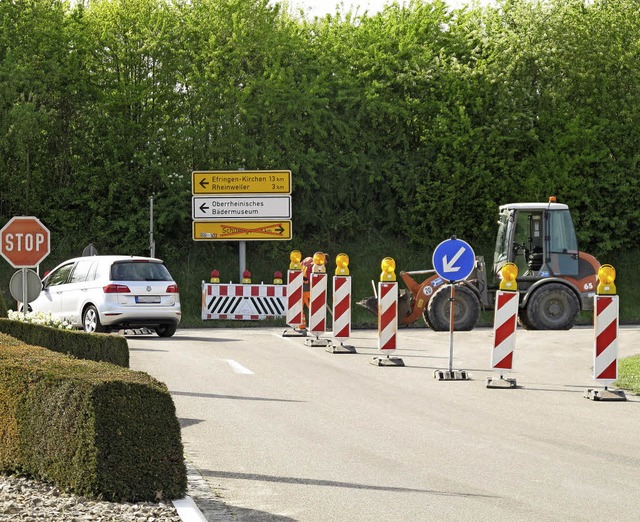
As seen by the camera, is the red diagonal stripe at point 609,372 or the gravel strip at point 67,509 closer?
the gravel strip at point 67,509

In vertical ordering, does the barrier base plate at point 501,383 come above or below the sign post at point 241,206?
below

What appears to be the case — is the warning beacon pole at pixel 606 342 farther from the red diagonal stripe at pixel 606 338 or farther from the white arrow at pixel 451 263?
the white arrow at pixel 451 263

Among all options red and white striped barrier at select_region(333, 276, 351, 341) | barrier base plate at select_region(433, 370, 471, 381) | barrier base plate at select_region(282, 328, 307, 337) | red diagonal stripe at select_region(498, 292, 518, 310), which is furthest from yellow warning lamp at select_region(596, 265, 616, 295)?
barrier base plate at select_region(282, 328, 307, 337)

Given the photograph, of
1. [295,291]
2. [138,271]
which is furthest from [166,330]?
[295,291]

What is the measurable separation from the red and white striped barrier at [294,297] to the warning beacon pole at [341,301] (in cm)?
307

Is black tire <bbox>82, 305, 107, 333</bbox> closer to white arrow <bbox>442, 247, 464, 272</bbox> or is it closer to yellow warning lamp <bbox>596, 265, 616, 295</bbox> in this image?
white arrow <bbox>442, 247, 464, 272</bbox>

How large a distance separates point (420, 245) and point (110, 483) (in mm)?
31564

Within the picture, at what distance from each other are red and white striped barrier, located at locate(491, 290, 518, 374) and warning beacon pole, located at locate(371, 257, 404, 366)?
298 cm

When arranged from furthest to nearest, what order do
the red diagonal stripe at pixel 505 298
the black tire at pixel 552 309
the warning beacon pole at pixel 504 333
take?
the black tire at pixel 552 309, the red diagonal stripe at pixel 505 298, the warning beacon pole at pixel 504 333

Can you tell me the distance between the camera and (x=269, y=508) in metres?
7.66

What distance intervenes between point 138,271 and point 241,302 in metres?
9.09

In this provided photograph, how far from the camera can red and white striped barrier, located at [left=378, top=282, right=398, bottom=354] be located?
736 inches

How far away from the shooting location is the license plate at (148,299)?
24156mm

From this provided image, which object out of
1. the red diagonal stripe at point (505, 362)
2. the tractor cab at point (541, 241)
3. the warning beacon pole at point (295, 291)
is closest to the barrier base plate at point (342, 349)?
the warning beacon pole at point (295, 291)
